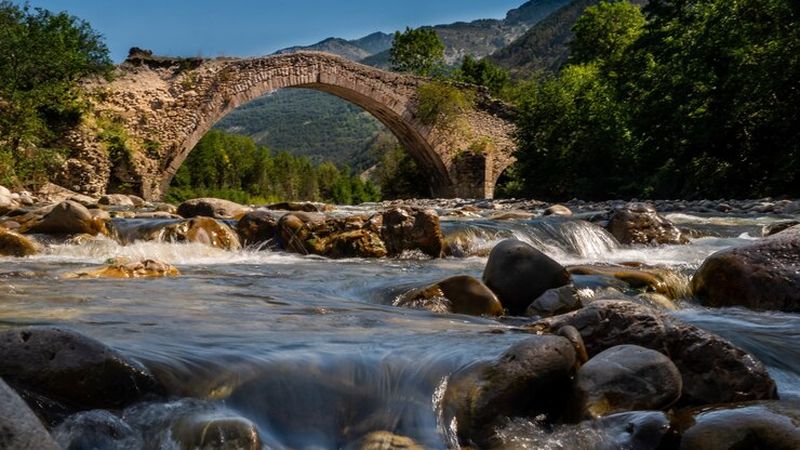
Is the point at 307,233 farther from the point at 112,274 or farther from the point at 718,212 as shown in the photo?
the point at 718,212

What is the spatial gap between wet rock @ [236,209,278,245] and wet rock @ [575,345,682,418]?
607 centimetres

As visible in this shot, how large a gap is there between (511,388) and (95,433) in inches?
55.3

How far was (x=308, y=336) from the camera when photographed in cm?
356

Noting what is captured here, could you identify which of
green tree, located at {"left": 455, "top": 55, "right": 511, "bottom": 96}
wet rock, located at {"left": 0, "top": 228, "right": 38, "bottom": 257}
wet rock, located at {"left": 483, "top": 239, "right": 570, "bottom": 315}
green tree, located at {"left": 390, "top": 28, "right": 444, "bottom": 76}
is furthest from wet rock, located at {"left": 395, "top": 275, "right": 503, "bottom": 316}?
green tree, located at {"left": 455, "top": 55, "right": 511, "bottom": 96}

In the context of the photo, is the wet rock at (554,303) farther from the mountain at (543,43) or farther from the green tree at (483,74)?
the mountain at (543,43)

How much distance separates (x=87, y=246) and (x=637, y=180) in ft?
42.3

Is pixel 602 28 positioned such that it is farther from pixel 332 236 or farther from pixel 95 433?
pixel 95 433

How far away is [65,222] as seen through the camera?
7910 mm

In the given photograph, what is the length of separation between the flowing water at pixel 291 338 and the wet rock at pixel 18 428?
640 millimetres

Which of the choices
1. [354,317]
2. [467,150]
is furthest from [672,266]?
[467,150]

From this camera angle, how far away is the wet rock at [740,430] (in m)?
2.30

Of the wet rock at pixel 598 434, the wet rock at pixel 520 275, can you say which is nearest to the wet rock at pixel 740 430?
the wet rock at pixel 598 434

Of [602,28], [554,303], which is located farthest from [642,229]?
[602,28]

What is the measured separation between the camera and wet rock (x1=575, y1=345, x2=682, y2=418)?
266 cm
